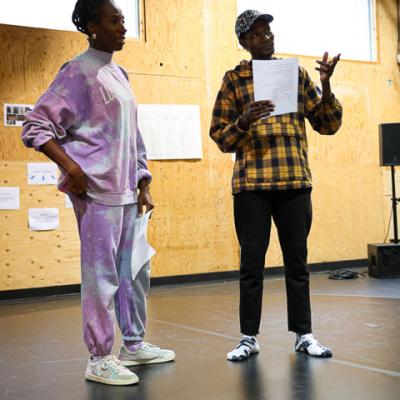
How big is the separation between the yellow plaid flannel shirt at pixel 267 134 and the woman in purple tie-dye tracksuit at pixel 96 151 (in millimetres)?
481

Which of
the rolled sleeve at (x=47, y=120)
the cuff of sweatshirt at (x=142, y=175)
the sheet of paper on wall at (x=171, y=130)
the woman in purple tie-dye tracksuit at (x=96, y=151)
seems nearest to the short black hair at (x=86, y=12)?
the woman in purple tie-dye tracksuit at (x=96, y=151)

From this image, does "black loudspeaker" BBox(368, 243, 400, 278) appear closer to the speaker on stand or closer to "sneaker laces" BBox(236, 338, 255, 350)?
the speaker on stand

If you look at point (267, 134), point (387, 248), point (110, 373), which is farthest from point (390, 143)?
point (110, 373)

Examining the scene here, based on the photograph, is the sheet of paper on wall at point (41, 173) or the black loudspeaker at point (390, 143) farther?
the black loudspeaker at point (390, 143)

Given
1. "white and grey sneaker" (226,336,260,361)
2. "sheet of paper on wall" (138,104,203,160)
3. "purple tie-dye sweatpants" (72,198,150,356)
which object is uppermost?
"sheet of paper on wall" (138,104,203,160)

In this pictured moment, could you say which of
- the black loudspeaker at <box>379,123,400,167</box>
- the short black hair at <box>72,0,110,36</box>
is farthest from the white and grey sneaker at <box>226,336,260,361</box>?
the black loudspeaker at <box>379,123,400,167</box>

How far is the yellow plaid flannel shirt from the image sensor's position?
254 cm

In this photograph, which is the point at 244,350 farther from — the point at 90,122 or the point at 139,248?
the point at 90,122

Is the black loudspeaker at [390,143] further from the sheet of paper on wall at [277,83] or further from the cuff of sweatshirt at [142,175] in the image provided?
the cuff of sweatshirt at [142,175]

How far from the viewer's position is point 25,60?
5.48 m

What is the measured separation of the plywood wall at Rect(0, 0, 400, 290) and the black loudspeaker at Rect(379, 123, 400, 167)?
0.79 metres

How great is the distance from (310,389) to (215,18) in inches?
190

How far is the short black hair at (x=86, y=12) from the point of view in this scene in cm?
227

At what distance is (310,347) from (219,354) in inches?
15.5
